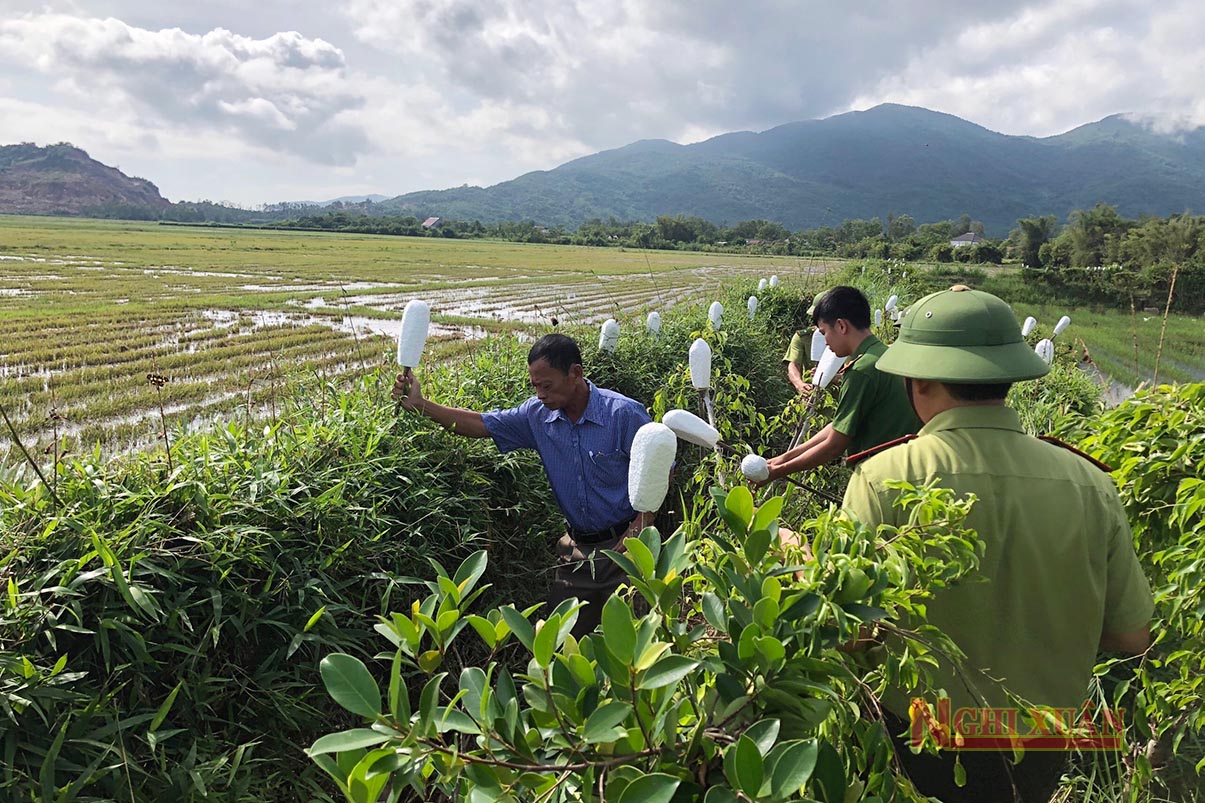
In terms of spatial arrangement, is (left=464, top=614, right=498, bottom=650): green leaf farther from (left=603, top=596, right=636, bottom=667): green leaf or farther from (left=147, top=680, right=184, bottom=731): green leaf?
(left=147, top=680, right=184, bottom=731): green leaf

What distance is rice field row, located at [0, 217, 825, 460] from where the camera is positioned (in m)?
8.30

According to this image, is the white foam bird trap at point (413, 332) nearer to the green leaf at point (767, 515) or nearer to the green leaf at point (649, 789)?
the green leaf at point (767, 515)

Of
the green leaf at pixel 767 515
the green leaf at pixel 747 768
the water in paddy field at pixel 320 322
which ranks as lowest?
the water in paddy field at pixel 320 322

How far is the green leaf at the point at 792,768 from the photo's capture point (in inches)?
24.4

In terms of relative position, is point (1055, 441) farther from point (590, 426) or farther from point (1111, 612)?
point (590, 426)

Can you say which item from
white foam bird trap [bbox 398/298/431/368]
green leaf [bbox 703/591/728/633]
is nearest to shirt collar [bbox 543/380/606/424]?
white foam bird trap [bbox 398/298/431/368]

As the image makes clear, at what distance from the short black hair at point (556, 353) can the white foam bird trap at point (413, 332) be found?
0.54 metres

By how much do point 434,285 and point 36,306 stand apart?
43.8 feet

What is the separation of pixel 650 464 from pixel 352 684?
587mm

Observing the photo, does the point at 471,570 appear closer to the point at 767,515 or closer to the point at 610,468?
the point at 767,515

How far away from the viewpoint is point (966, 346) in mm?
1462

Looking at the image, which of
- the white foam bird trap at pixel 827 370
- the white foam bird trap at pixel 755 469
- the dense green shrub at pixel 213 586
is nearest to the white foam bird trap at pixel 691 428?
the white foam bird trap at pixel 755 469

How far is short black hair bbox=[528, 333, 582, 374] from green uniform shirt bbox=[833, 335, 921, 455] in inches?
49.9

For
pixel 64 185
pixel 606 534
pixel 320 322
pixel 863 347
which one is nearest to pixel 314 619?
pixel 606 534
